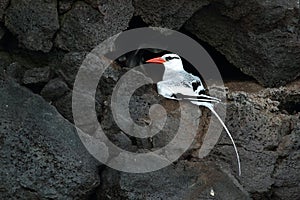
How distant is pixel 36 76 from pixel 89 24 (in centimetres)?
49

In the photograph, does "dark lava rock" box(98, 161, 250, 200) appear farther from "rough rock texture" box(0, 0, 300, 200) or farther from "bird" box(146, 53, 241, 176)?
"bird" box(146, 53, 241, 176)

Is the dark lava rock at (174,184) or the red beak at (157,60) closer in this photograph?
the dark lava rock at (174,184)

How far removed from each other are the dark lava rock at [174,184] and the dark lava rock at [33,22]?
0.96m

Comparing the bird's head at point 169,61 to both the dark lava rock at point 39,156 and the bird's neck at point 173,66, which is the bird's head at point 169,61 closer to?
the bird's neck at point 173,66

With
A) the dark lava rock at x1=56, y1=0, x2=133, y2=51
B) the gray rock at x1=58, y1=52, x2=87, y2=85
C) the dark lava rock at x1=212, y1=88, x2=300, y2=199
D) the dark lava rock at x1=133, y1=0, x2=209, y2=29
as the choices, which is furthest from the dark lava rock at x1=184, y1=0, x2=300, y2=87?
the gray rock at x1=58, y1=52, x2=87, y2=85

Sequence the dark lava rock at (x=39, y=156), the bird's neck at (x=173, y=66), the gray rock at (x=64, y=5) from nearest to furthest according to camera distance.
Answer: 1. the dark lava rock at (x=39, y=156)
2. the gray rock at (x=64, y=5)
3. the bird's neck at (x=173, y=66)

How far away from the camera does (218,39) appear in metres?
4.57

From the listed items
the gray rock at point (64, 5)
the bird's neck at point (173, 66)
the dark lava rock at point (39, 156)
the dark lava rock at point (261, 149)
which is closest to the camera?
the dark lava rock at point (39, 156)

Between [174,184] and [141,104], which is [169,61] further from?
[174,184]

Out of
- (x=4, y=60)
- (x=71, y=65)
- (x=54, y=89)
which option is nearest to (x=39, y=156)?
(x=54, y=89)

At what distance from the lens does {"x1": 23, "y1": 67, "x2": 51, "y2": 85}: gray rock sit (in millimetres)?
4320

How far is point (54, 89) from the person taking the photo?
4316 millimetres

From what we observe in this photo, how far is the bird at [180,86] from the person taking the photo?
4.25m

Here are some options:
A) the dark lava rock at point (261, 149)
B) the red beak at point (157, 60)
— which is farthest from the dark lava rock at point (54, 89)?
the dark lava rock at point (261, 149)
